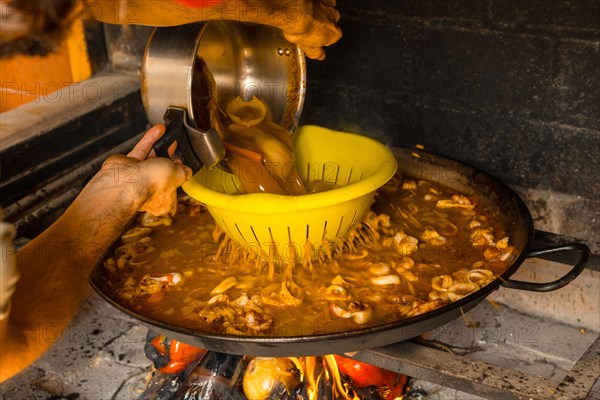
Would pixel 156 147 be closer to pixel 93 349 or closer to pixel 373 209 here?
pixel 373 209

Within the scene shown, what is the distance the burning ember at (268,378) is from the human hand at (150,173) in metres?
0.75

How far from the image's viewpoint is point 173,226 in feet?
8.49

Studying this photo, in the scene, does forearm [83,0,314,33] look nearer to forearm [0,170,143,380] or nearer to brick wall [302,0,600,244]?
forearm [0,170,143,380]

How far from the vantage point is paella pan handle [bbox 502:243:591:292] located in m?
2.02

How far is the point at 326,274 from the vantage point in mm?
2240

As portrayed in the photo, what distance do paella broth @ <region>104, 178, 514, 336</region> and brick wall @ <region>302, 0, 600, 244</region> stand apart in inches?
18.9

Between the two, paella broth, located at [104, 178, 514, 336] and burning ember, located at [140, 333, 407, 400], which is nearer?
paella broth, located at [104, 178, 514, 336]

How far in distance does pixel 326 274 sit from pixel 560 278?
0.75 m

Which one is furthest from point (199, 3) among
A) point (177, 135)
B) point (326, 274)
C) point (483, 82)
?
point (483, 82)

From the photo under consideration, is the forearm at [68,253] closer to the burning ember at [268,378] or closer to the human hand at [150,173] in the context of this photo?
the human hand at [150,173]

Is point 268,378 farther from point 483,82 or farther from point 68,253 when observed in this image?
point 483,82

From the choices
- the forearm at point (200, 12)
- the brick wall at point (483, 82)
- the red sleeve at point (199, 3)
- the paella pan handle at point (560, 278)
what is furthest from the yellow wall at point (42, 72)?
the paella pan handle at point (560, 278)

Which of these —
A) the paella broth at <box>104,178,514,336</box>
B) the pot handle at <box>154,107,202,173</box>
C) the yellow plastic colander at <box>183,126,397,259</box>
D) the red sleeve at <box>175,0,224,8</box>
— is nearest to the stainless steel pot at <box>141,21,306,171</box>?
the pot handle at <box>154,107,202,173</box>

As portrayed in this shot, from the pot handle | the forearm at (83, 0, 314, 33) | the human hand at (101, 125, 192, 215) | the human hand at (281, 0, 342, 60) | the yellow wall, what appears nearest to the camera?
the forearm at (83, 0, 314, 33)
